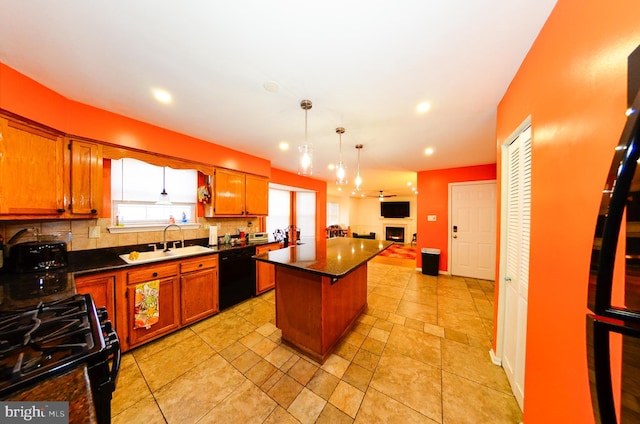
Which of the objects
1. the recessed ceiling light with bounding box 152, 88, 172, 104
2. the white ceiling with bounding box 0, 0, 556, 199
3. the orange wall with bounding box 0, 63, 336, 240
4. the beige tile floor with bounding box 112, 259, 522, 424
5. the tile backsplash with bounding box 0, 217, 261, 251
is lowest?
the beige tile floor with bounding box 112, 259, 522, 424

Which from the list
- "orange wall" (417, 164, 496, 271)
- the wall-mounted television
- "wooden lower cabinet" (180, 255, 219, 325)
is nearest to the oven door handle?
"wooden lower cabinet" (180, 255, 219, 325)

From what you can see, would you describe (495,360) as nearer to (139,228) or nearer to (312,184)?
(139,228)

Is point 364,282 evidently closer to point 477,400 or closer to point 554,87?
point 477,400

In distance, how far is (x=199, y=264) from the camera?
250 centimetres

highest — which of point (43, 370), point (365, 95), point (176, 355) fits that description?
point (365, 95)

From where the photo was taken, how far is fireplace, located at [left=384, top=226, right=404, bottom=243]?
9.28 meters

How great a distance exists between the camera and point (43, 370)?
2.29 feet

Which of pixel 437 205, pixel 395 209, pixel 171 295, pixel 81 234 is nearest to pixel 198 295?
pixel 171 295

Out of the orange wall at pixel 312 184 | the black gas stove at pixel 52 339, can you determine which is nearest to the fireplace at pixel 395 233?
the orange wall at pixel 312 184

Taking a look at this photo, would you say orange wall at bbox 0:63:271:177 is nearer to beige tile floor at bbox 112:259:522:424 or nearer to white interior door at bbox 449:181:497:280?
beige tile floor at bbox 112:259:522:424

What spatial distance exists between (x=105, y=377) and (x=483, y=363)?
2.70m

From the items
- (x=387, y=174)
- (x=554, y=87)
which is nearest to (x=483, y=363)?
(x=554, y=87)

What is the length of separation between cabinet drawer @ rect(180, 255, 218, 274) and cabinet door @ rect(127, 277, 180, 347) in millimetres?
141

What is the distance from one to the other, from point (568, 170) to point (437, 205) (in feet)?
12.9
